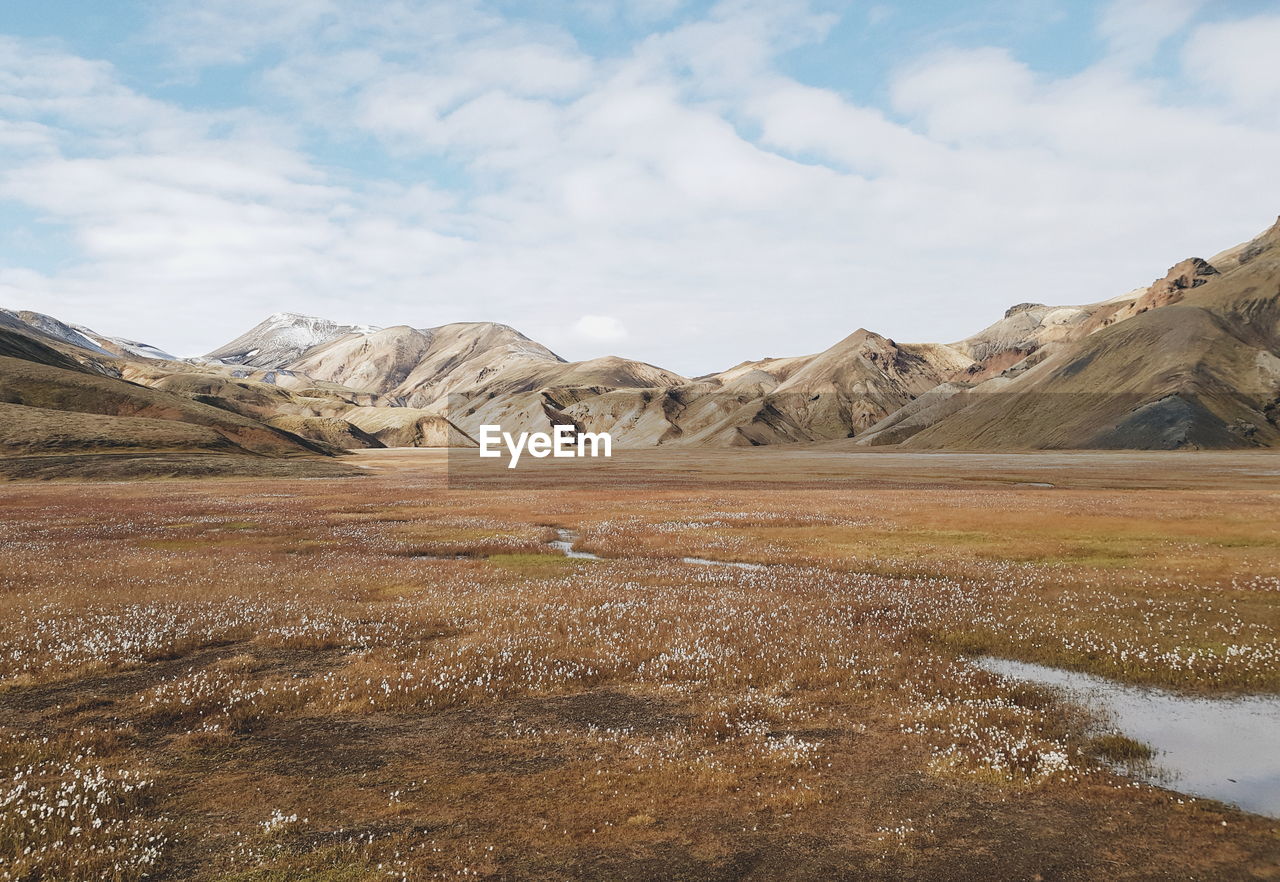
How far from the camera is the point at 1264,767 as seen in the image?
37.0 feet

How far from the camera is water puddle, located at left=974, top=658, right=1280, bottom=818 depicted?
1057cm

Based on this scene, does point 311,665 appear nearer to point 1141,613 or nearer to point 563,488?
point 1141,613

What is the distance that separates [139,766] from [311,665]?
18.4 feet

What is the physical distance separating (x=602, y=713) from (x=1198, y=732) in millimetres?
11193

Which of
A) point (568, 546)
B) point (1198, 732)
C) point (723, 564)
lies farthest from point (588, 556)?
point (1198, 732)

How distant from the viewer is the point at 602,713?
44.7 ft

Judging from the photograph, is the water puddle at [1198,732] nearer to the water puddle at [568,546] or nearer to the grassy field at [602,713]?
the grassy field at [602,713]

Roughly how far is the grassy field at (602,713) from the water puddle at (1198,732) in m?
0.73

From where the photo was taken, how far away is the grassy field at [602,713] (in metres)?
8.61

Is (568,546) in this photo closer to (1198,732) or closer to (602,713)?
(602,713)

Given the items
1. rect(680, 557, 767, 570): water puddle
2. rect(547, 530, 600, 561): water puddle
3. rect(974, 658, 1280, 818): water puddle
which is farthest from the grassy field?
rect(547, 530, 600, 561): water puddle

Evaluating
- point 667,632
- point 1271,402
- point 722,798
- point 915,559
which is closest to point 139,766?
point 722,798

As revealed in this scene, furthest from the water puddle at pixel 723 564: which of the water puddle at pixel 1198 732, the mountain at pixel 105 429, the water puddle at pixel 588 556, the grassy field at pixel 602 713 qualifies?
the mountain at pixel 105 429

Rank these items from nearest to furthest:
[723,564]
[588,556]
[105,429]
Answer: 1. [723,564]
2. [588,556]
3. [105,429]
